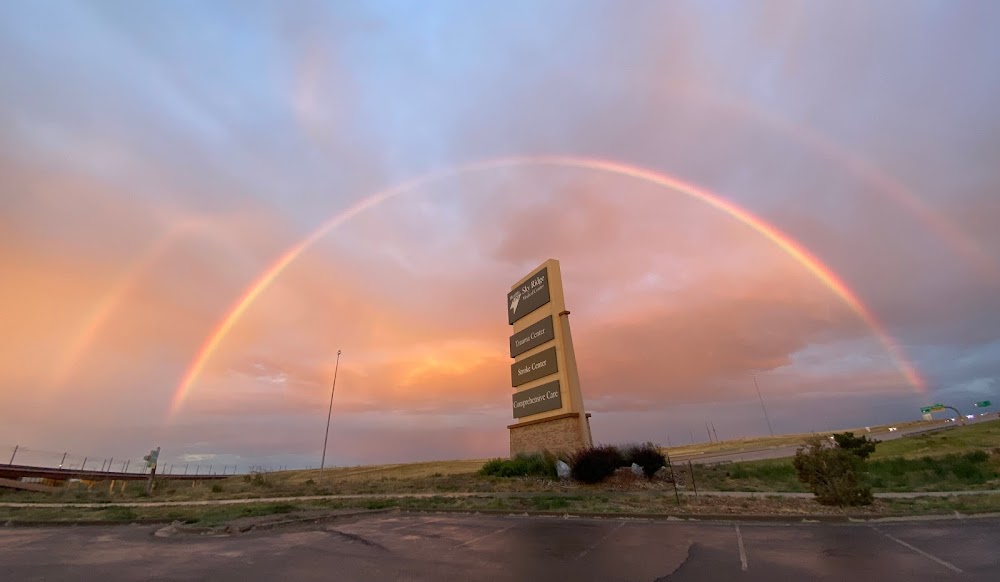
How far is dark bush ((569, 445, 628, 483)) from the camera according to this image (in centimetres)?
2673

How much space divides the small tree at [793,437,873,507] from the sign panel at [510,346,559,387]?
56.8 ft

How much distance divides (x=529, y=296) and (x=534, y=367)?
5736mm

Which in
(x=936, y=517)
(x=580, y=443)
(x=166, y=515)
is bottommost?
(x=936, y=517)

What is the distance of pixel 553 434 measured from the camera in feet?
103

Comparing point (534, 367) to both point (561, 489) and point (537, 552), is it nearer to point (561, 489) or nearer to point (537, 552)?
point (561, 489)

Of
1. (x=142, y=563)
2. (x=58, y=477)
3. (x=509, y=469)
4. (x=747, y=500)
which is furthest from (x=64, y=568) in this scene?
(x=58, y=477)

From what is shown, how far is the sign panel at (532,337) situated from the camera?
33125mm

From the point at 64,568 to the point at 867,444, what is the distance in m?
36.1

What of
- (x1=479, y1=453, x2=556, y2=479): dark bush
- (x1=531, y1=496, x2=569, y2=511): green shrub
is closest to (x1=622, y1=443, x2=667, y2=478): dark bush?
(x1=479, y1=453, x2=556, y2=479): dark bush

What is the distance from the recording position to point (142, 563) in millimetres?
9461

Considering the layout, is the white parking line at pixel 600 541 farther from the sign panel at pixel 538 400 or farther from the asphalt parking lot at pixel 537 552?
the sign panel at pixel 538 400

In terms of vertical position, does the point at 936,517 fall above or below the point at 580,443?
below

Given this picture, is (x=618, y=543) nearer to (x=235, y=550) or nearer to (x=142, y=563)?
(x=235, y=550)

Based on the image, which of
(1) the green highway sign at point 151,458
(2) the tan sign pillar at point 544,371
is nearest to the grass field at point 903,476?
(2) the tan sign pillar at point 544,371
